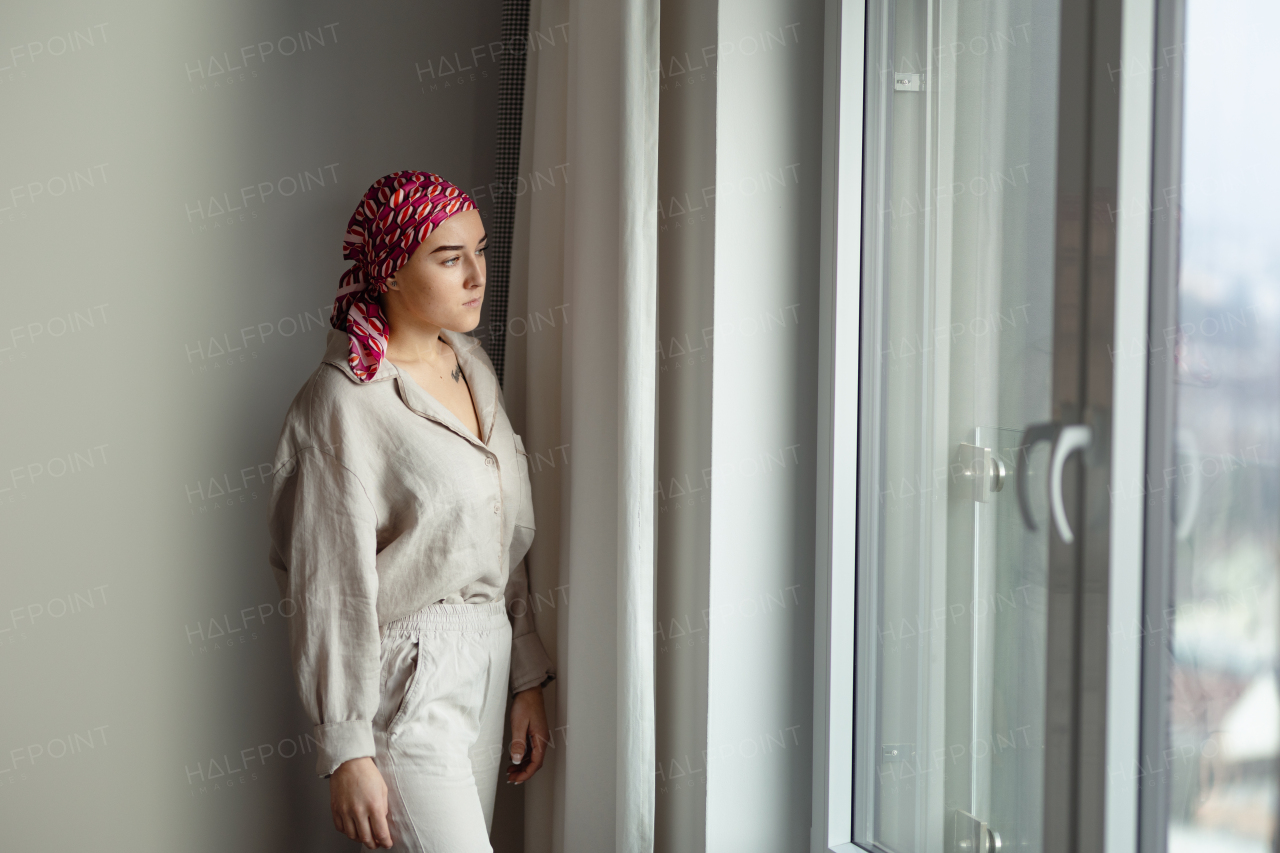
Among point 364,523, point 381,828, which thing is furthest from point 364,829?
point 364,523

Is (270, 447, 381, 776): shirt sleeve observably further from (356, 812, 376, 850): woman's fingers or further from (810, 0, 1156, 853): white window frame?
(810, 0, 1156, 853): white window frame

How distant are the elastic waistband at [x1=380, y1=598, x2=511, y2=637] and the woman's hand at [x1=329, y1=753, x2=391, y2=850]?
0.56 ft

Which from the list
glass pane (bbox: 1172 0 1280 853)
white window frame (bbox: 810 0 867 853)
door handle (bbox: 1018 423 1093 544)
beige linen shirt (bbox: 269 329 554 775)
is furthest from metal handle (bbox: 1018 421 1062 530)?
Result: beige linen shirt (bbox: 269 329 554 775)

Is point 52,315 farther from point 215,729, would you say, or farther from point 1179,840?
point 1179,840

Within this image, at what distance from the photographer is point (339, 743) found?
3.74ft

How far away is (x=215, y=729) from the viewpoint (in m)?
1.46

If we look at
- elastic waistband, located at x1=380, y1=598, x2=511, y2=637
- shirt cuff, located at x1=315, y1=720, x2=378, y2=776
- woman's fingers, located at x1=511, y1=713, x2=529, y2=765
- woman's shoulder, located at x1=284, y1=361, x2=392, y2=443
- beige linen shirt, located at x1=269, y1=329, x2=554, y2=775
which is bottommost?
woman's fingers, located at x1=511, y1=713, x2=529, y2=765

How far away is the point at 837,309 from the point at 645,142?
34 cm

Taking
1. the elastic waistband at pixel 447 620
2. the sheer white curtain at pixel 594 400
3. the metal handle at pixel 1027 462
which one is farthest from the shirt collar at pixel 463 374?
the metal handle at pixel 1027 462

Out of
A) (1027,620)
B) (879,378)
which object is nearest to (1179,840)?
(1027,620)

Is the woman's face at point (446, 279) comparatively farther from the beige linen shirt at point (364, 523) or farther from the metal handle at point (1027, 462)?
the metal handle at point (1027, 462)

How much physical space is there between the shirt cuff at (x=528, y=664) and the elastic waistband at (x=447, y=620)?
0.12 metres

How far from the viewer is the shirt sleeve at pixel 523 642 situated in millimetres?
1386

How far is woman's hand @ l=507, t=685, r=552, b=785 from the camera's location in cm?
137
